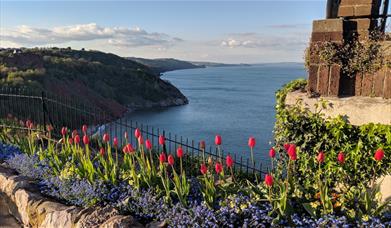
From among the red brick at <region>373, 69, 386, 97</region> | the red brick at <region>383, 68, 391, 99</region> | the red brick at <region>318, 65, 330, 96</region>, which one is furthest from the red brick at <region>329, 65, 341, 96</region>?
the red brick at <region>383, 68, 391, 99</region>

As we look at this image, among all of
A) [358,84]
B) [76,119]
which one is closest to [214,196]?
[358,84]

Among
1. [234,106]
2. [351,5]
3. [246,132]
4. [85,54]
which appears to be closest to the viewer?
[351,5]

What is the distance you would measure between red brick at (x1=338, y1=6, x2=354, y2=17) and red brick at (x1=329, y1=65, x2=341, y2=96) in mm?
733

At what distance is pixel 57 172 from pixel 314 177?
3.18 metres

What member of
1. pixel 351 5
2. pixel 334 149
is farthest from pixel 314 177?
pixel 351 5

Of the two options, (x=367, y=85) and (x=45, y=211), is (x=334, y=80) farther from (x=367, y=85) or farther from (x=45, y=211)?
(x=45, y=211)

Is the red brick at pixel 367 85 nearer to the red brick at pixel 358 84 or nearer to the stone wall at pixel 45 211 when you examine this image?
the red brick at pixel 358 84

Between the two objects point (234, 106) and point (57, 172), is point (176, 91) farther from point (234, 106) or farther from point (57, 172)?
point (57, 172)

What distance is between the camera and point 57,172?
178 inches

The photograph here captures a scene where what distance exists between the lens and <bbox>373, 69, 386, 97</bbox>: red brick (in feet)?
13.4

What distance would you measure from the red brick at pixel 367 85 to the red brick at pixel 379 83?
0.05 meters

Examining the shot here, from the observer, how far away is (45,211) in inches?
153

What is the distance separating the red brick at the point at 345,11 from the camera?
4.50m

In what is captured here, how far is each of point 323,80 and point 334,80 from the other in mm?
133
